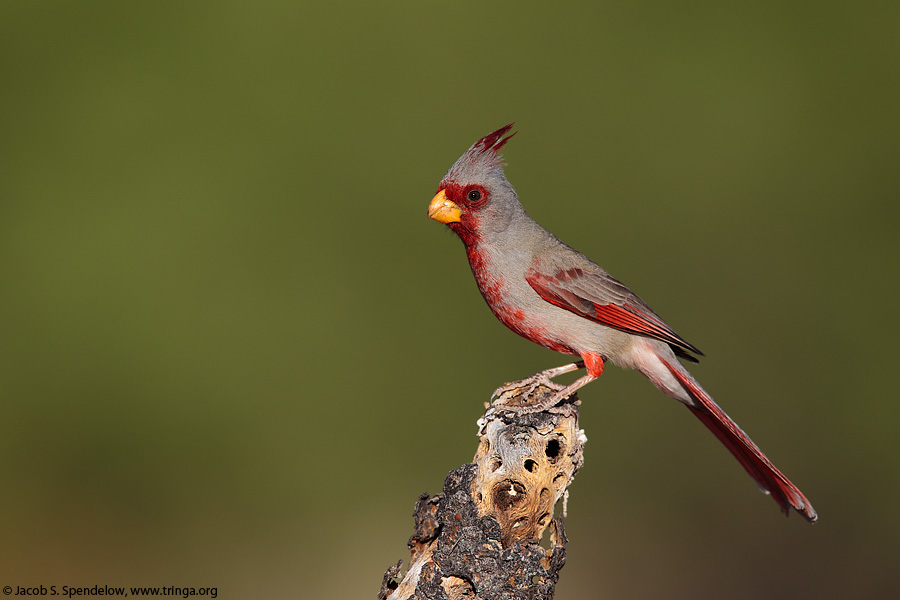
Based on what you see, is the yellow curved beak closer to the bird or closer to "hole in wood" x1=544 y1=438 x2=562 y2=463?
the bird

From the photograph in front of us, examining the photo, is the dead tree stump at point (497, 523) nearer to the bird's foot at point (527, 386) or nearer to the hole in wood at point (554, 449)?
the hole in wood at point (554, 449)

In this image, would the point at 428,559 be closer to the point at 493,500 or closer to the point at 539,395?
the point at 493,500

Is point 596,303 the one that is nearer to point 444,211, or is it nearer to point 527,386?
point 527,386

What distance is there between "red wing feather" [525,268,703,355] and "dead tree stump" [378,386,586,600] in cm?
93

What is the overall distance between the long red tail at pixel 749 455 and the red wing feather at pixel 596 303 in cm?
25

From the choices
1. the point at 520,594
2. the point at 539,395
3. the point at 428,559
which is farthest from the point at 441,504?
the point at 539,395

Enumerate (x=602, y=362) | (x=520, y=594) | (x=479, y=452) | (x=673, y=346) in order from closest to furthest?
(x=520, y=594)
(x=479, y=452)
(x=602, y=362)
(x=673, y=346)

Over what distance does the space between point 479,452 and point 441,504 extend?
268 mm

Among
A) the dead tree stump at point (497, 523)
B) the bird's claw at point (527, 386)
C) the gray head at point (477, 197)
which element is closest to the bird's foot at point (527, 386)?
the bird's claw at point (527, 386)

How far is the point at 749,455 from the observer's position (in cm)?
333

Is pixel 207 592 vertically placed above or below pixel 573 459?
below

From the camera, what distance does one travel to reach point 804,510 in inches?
126

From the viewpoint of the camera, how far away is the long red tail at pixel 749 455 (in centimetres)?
318

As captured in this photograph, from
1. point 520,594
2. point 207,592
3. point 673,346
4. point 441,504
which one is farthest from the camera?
point 207,592
